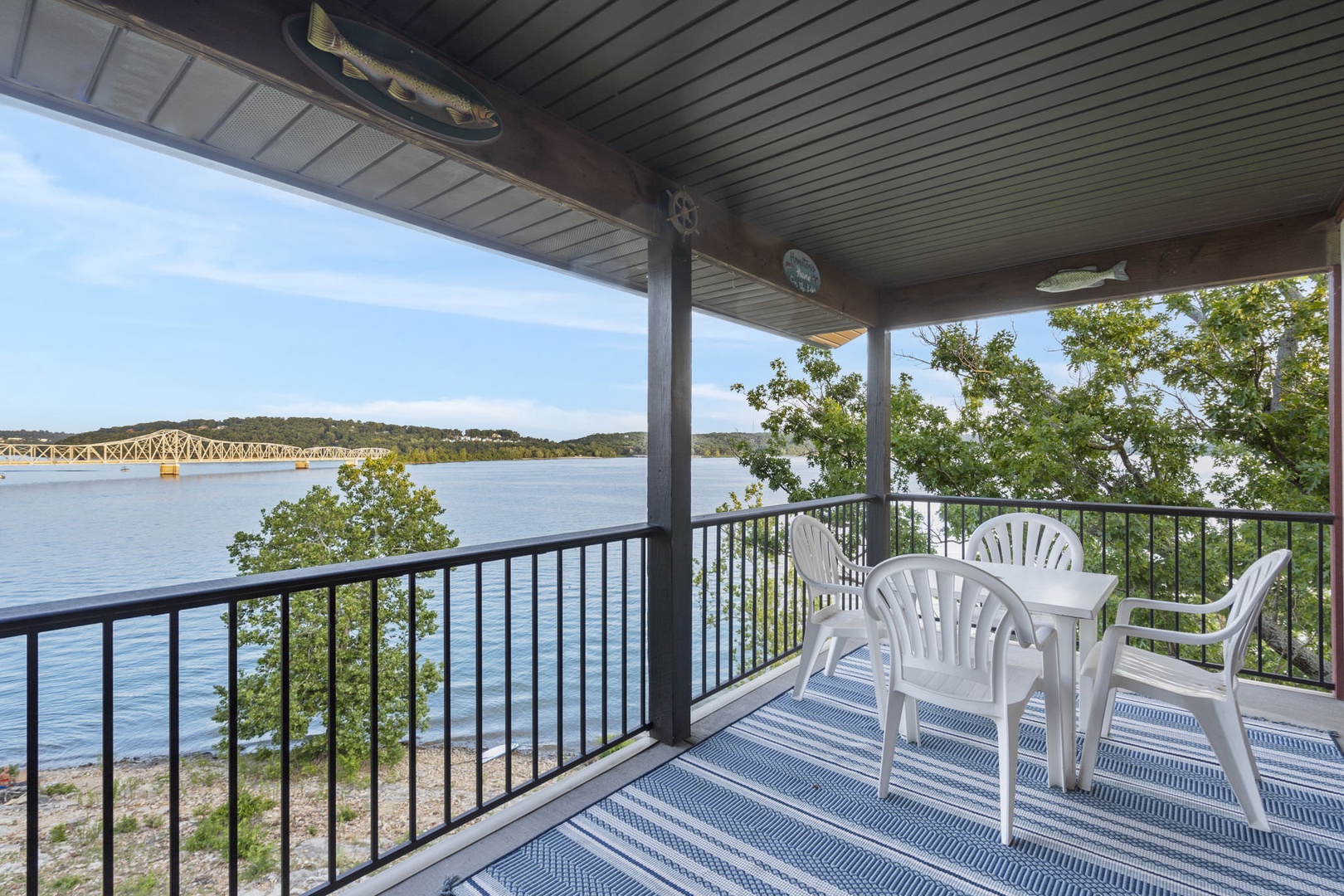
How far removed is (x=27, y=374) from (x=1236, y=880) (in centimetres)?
1504

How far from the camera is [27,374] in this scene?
10141 millimetres

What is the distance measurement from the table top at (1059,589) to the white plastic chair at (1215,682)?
122mm

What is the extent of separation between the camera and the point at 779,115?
84.0 inches

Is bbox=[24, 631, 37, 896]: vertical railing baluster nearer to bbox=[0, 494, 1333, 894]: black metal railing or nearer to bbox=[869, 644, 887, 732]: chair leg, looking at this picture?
bbox=[0, 494, 1333, 894]: black metal railing

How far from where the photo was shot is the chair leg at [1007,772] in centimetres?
190

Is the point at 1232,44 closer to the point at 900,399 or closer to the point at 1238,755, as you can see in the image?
the point at 1238,755

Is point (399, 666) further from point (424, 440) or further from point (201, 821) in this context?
point (424, 440)

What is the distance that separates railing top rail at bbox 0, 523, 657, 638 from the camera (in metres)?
1.17

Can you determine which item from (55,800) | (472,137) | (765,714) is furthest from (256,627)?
(472,137)

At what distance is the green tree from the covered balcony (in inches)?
293

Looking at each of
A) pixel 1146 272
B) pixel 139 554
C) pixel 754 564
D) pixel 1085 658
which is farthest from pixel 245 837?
pixel 1146 272

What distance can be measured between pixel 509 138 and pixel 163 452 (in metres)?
6.69

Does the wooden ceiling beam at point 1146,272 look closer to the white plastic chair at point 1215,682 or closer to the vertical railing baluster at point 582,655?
the white plastic chair at point 1215,682

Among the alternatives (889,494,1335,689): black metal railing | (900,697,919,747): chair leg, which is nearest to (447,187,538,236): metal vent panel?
(900,697,919,747): chair leg
